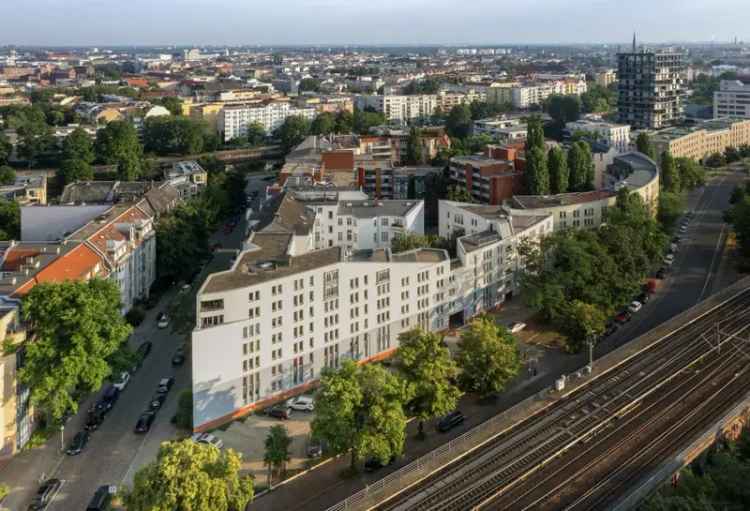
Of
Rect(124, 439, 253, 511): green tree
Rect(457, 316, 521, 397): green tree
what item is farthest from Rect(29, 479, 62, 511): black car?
Rect(457, 316, 521, 397): green tree

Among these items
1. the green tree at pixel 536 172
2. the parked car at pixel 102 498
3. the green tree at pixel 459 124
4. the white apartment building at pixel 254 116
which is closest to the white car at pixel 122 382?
the parked car at pixel 102 498

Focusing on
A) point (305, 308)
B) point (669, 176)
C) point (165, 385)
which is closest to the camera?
point (305, 308)

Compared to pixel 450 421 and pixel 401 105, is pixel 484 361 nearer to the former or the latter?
pixel 450 421

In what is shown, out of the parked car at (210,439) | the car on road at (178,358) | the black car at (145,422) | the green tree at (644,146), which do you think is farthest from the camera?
the green tree at (644,146)

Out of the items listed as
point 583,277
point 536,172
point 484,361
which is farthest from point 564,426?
point 536,172

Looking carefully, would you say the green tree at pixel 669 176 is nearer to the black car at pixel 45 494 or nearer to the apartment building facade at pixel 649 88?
the apartment building facade at pixel 649 88

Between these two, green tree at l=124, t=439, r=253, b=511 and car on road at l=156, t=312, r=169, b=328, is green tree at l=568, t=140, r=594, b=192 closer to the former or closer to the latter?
car on road at l=156, t=312, r=169, b=328

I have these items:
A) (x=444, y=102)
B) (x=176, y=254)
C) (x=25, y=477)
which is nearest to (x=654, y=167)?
(x=176, y=254)
